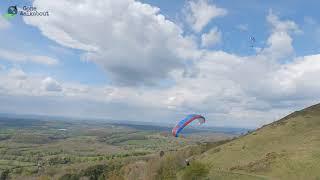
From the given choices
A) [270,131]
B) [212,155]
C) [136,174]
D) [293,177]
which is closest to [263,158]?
[293,177]

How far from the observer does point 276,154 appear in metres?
79.3

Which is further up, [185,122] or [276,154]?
[185,122]

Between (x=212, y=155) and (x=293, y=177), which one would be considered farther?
(x=212, y=155)

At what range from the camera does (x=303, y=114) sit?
11794 cm

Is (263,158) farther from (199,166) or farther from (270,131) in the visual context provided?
(270,131)

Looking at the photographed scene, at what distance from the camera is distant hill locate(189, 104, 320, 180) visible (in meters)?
68.0

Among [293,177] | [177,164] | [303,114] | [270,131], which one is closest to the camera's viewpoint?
[293,177]

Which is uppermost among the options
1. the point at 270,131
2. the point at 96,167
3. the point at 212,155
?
the point at 270,131

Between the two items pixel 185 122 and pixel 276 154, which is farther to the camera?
pixel 276 154

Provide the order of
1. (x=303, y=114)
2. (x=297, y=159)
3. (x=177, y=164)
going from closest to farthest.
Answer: (x=297, y=159) → (x=177, y=164) → (x=303, y=114)

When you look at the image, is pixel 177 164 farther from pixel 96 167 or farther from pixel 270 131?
pixel 96 167

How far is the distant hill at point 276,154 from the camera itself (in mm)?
68006

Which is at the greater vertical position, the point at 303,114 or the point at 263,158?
the point at 303,114

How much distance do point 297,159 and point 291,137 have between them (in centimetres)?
2460
